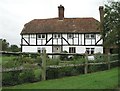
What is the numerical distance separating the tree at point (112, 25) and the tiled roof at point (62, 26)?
1085 inches

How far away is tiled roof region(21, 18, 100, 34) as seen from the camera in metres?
62.6

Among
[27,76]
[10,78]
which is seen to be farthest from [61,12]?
[10,78]

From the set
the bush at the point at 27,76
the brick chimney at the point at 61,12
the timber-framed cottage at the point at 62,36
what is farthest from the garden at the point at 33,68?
the brick chimney at the point at 61,12

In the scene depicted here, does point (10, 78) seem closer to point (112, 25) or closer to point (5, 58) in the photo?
point (5, 58)

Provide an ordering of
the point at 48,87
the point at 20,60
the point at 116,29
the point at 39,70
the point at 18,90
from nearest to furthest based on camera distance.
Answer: the point at 18,90
the point at 48,87
the point at 20,60
the point at 39,70
the point at 116,29

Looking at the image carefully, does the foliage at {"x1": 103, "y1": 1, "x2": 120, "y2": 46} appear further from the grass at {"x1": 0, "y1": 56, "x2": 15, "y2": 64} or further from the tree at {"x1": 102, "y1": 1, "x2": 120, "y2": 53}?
the grass at {"x1": 0, "y1": 56, "x2": 15, "y2": 64}

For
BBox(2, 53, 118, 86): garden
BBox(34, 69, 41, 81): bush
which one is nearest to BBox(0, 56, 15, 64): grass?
BBox(2, 53, 118, 86): garden

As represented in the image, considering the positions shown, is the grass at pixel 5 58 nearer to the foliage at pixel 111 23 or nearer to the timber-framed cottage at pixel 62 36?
the foliage at pixel 111 23

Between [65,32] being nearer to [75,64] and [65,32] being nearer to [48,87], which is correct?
[75,64]

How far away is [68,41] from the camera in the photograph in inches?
2477

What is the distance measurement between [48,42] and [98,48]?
9181 mm

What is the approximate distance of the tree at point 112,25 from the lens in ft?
104

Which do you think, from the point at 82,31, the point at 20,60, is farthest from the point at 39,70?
the point at 82,31

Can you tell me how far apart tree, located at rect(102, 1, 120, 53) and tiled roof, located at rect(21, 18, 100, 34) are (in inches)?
1085
